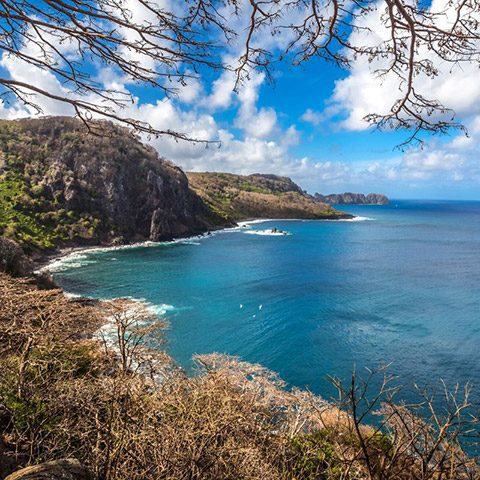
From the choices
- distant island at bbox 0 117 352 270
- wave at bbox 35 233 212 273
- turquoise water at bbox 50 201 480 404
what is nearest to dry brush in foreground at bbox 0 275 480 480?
turquoise water at bbox 50 201 480 404

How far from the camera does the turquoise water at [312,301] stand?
34531 mm

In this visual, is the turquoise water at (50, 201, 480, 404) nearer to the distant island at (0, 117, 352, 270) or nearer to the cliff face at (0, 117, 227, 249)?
the distant island at (0, 117, 352, 270)

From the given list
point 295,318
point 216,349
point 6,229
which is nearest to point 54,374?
point 216,349

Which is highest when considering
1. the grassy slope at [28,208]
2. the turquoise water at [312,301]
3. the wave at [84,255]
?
the grassy slope at [28,208]

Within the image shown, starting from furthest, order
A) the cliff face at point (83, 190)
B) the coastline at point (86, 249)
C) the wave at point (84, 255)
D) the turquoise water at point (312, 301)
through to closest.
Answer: the cliff face at point (83, 190) → the coastline at point (86, 249) → the wave at point (84, 255) → the turquoise water at point (312, 301)

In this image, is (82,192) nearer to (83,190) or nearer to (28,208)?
(83,190)

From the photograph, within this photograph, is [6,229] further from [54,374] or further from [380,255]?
[380,255]

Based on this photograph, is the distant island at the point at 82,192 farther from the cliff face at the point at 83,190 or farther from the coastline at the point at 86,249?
the coastline at the point at 86,249

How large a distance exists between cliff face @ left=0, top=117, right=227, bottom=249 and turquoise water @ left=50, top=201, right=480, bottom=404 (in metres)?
15.7

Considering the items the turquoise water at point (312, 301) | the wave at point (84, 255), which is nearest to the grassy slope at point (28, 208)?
the wave at point (84, 255)

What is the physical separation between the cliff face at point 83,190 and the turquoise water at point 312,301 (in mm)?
15710

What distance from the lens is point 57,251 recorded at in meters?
83.1

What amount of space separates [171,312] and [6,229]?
2073 inches

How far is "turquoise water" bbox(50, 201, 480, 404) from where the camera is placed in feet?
113
